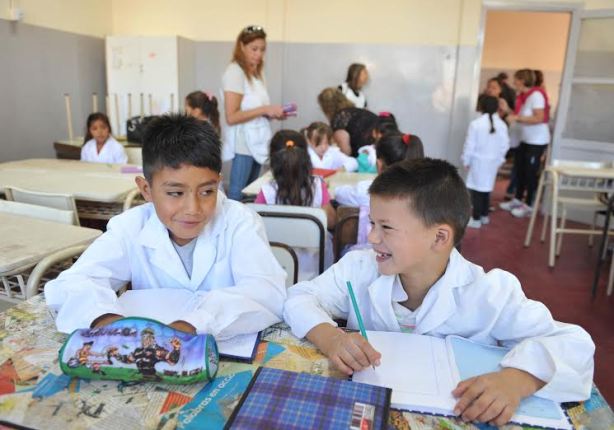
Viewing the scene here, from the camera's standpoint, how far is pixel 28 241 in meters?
1.53

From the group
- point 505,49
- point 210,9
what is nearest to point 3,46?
point 210,9

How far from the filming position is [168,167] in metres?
1.19

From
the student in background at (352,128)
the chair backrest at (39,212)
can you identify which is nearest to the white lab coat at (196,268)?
the chair backrest at (39,212)

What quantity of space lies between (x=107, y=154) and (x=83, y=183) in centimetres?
127

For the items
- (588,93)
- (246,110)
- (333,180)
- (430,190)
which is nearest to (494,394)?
(430,190)

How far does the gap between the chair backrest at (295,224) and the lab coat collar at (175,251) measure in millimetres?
786

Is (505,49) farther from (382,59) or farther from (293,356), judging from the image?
(293,356)

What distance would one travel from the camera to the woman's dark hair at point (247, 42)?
10.2ft

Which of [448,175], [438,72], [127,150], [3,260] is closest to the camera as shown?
[448,175]

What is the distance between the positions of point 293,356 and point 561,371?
18.1 inches

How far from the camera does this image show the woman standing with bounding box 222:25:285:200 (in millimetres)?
3178

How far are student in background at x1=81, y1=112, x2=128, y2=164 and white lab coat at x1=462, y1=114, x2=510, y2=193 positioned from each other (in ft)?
10.5

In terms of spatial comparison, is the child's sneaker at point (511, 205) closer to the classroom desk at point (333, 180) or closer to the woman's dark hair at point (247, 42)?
the classroom desk at point (333, 180)

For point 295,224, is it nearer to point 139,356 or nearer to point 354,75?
point 139,356
